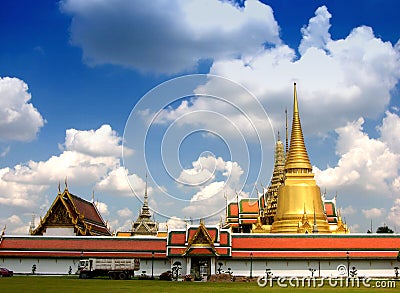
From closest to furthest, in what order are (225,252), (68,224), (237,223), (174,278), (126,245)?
(174,278), (225,252), (126,245), (68,224), (237,223)

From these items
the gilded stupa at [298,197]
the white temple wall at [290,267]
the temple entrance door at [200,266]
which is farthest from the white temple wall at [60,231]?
the gilded stupa at [298,197]

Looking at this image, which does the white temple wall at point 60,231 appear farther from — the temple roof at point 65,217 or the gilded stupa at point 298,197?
the gilded stupa at point 298,197

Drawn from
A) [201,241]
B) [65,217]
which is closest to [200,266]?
[201,241]

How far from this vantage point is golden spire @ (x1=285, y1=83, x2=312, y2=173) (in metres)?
58.4

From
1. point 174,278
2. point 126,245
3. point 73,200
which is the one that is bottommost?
point 174,278

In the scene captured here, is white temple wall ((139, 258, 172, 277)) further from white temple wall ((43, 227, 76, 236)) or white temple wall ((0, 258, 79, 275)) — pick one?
white temple wall ((43, 227, 76, 236))

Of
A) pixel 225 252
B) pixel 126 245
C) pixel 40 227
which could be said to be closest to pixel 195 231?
pixel 225 252

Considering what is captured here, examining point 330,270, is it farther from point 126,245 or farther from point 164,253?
point 126,245

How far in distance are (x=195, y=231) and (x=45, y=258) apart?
1363 centimetres

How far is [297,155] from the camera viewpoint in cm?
5900

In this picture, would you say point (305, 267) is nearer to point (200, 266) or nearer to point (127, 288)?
point (200, 266)

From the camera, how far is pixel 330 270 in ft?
150

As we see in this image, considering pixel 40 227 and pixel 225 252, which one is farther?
pixel 40 227

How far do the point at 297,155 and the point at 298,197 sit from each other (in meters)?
4.99
